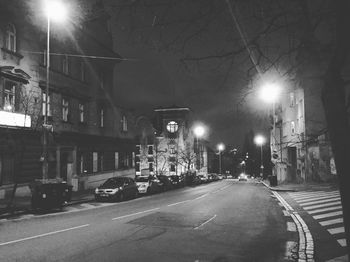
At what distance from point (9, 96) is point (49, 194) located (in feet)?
27.4

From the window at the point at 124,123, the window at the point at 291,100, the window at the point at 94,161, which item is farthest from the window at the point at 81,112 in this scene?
the window at the point at 291,100

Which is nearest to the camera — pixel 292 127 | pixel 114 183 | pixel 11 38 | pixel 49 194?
pixel 49 194

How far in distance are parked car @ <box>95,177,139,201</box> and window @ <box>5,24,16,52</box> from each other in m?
10.5

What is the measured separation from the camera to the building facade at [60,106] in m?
22.3

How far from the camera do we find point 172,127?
82.6 meters

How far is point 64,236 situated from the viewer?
10594mm

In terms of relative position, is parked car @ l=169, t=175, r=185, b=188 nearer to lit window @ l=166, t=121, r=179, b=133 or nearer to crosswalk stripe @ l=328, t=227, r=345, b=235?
crosswalk stripe @ l=328, t=227, r=345, b=235

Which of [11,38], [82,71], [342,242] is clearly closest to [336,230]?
[342,242]

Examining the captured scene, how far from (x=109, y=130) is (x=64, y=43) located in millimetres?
10889

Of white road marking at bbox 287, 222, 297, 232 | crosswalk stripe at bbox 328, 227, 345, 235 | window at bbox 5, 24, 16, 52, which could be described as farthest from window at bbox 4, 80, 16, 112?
crosswalk stripe at bbox 328, 227, 345, 235

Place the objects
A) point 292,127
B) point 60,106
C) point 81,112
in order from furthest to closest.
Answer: point 292,127, point 81,112, point 60,106

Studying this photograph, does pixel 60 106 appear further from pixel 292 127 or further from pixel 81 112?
pixel 292 127

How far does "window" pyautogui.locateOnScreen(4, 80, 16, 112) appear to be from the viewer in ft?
73.1

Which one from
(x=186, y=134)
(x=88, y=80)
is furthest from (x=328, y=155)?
(x=186, y=134)
